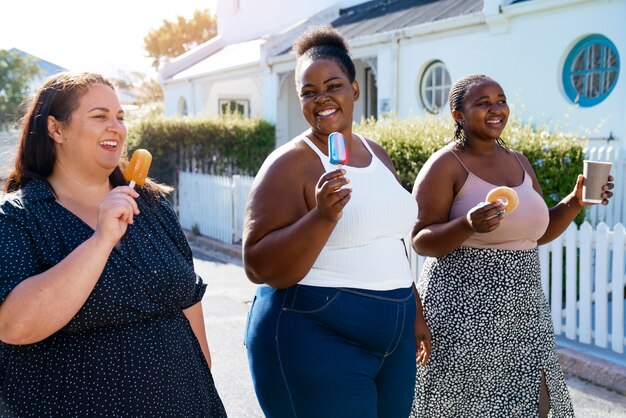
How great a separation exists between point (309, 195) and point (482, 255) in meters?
1.01

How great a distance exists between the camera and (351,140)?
8.05ft

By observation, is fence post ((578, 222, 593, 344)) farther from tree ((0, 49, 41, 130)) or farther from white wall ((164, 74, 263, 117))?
white wall ((164, 74, 263, 117))

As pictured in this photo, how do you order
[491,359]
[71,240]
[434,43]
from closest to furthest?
[71,240] < [491,359] < [434,43]

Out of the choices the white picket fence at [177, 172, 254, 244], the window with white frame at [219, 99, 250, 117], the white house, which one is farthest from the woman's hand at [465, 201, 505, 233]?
the window with white frame at [219, 99, 250, 117]

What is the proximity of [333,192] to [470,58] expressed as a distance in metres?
9.25

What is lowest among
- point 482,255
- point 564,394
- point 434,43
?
point 564,394

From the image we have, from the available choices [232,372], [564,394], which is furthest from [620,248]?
[232,372]

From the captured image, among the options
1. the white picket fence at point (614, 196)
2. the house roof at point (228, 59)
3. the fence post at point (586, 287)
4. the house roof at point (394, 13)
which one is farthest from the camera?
the house roof at point (228, 59)

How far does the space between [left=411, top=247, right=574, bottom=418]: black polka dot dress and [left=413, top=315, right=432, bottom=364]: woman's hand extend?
0.05 meters

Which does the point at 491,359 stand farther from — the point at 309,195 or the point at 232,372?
the point at 232,372

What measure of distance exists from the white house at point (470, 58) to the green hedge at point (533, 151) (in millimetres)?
1057

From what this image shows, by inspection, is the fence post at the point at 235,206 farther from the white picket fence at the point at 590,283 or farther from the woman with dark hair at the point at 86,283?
the woman with dark hair at the point at 86,283

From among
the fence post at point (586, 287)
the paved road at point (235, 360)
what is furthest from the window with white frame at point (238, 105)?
the fence post at point (586, 287)

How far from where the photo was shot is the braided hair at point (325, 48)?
229 cm
